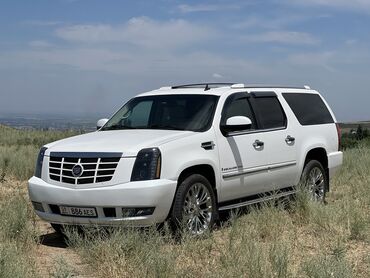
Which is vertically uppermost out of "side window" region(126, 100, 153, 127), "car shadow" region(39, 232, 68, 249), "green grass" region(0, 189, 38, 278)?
"side window" region(126, 100, 153, 127)

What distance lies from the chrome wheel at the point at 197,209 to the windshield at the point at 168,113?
2.70 feet

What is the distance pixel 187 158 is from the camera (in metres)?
6.82

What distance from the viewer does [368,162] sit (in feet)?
44.4

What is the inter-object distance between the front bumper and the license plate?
41 millimetres

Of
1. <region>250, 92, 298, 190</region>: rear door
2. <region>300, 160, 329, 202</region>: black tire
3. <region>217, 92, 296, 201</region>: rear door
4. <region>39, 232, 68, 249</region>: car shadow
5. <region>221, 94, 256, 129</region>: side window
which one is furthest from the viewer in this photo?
<region>300, 160, 329, 202</region>: black tire

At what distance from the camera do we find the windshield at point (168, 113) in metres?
7.57

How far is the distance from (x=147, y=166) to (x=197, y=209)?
93cm

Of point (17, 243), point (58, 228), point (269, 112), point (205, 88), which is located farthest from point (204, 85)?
point (17, 243)

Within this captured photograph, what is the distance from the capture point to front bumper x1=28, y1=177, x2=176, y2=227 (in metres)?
6.34

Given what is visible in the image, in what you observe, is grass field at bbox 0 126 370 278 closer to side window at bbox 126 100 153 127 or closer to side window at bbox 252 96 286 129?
side window at bbox 252 96 286 129

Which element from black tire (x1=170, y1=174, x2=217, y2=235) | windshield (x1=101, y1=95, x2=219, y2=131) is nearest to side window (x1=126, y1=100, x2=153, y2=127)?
windshield (x1=101, y1=95, x2=219, y2=131)

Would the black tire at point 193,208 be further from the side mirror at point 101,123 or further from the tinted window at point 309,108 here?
the tinted window at point 309,108

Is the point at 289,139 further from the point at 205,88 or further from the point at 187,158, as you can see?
the point at 187,158

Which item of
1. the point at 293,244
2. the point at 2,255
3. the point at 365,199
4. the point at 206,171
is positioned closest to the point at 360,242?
the point at 293,244
